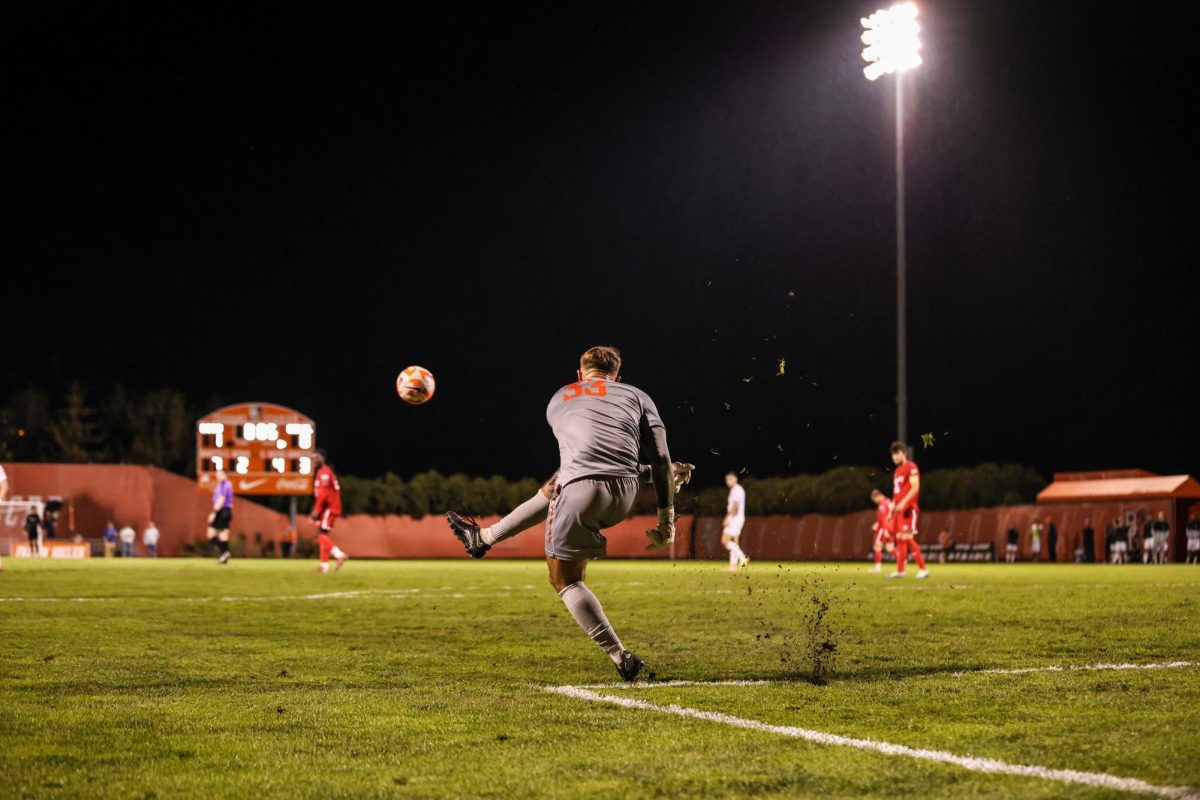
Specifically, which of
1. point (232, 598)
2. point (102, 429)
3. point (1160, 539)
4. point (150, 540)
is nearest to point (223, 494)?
point (232, 598)

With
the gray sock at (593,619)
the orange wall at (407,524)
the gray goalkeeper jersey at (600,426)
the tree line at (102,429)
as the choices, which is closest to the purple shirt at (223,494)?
the gray goalkeeper jersey at (600,426)

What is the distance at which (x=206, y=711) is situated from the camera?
5.98 meters

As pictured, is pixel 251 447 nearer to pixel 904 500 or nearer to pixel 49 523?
pixel 49 523

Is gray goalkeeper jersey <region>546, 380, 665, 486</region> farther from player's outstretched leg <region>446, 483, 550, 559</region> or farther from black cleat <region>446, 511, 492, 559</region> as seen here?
black cleat <region>446, 511, 492, 559</region>

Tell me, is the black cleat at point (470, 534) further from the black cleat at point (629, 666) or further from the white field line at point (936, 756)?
the white field line at point (936, 756)

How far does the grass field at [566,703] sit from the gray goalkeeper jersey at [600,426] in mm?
1188

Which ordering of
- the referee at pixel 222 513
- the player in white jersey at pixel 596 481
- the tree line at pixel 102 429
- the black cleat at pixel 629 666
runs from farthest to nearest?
the tree line at pixel 102 429, the referee at pixel 222 513, the player in white jersey at pixel 596 481, the black cleat at pixel 629 666

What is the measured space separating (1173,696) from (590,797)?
3.46 metres

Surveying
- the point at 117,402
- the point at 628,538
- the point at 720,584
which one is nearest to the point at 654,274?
the point at 628,538

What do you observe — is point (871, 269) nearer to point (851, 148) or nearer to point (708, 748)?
point (851, 148)

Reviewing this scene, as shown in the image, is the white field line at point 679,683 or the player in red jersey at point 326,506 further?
the player in red jersey at point 326,506

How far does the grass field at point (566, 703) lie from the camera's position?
14.4 feet

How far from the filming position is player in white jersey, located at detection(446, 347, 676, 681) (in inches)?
280

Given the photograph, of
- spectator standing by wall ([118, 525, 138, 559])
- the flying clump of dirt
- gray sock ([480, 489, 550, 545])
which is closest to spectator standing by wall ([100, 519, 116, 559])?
spectator standing by wall ([118, 525, 138, 559])
